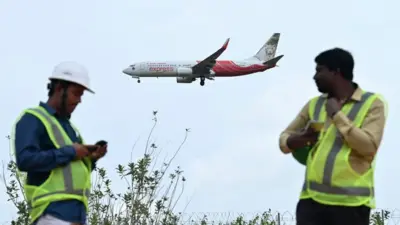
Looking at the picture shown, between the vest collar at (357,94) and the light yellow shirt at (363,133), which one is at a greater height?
the vest collar at (357,94)

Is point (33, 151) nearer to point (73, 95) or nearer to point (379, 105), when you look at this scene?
point (73, 95)

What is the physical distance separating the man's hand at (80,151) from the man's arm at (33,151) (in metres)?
0.02

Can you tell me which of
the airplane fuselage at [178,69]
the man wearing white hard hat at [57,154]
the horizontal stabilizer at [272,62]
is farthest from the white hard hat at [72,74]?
the horizontal stabilizer at [272,62]

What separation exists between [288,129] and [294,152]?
0.42 feet

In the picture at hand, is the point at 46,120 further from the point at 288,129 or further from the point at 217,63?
the point at 217,63

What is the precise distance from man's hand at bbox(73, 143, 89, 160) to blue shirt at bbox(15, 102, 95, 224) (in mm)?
18

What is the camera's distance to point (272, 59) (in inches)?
2410

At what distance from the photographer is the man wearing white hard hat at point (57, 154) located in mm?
4137

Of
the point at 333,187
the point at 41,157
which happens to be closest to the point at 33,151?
the point at 41,157

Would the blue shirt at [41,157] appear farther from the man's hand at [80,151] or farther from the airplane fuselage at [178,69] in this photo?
the airplane fuselage at [178,69]

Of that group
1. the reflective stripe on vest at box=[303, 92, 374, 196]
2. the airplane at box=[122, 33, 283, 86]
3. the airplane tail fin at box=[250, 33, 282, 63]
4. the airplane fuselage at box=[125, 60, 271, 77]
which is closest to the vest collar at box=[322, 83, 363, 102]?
the reflective stripe on vest at box=[303, 92, 374, 196]

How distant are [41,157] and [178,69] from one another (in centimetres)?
5192

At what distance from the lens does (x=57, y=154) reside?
4113 mm

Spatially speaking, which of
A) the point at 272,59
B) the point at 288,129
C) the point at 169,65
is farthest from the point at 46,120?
the point at 272,59
